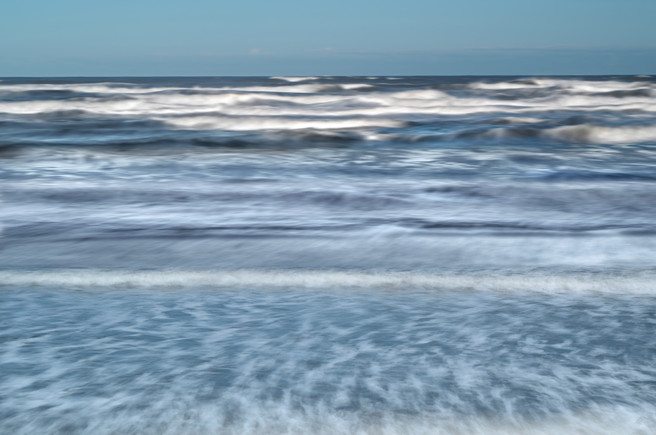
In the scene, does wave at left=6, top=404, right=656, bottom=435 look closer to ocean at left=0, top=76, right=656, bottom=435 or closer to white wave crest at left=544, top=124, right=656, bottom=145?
ocean at left=0, top=76, right=656, bottom=435

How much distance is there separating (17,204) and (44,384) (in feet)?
6.05

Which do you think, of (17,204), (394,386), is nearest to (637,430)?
(394,386)

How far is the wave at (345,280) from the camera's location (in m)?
1.50

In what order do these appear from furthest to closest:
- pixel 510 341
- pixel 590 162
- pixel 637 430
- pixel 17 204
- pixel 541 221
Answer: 1. pixel 590 162
2. pixel 17 204
3. pixel 541 221
4. pixel 510 341
5. pixel 637 430

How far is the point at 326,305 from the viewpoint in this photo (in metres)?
1.38

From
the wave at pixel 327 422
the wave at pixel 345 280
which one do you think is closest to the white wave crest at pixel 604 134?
the wave at pixel 345 280

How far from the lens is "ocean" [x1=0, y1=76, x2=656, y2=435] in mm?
918

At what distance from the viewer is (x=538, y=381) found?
99cm

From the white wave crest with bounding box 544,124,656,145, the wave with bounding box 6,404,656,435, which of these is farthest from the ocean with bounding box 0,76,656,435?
the white wave crest with bounding box 544,124,656,145

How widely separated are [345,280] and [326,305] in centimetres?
20

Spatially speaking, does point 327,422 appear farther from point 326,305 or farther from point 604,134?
point 604,134

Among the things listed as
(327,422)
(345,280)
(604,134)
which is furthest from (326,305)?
(604,134)

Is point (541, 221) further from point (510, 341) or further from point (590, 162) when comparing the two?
point (590, 162)

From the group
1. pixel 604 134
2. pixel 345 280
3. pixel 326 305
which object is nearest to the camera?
pixel 326 305
